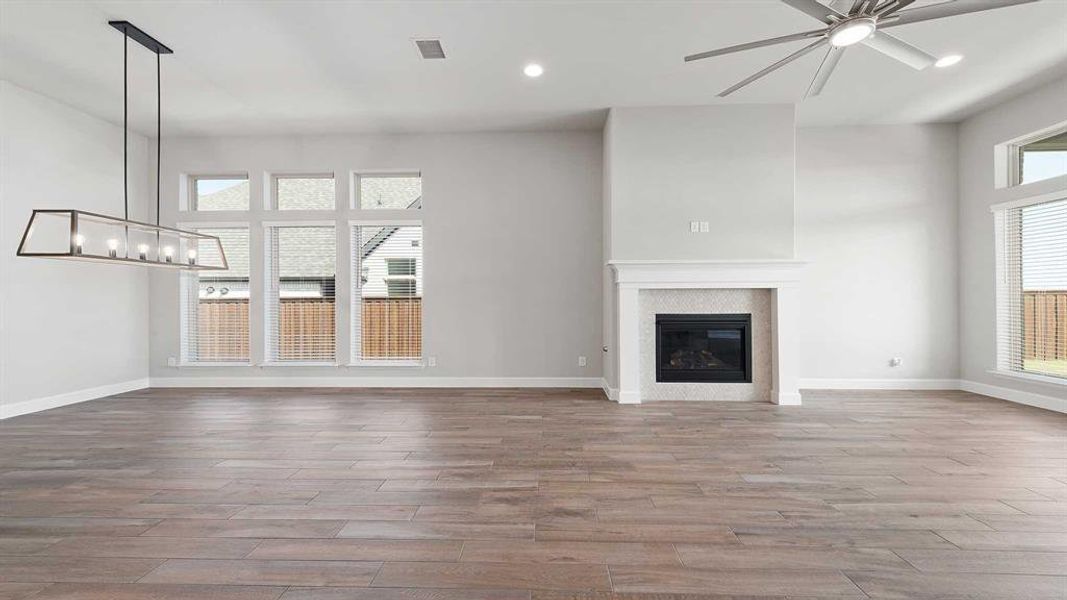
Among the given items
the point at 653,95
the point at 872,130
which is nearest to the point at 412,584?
the point at 653,95

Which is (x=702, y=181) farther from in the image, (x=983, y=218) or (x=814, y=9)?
(x=983, y=218)

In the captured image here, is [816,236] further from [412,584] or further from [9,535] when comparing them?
[9,535]

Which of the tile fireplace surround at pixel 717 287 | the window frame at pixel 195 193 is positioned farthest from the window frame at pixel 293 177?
the tile fireplace surround at pixel 717 287

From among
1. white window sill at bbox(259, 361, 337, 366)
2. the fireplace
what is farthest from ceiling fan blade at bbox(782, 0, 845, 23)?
white window sill at bbox(259, 361, 337, 366)

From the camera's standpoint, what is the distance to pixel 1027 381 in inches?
189

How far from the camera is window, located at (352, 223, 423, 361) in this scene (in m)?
6.05

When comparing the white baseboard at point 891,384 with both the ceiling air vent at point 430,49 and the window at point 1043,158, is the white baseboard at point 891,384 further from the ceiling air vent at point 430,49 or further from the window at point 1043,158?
the ceiling air vent at point 430,49

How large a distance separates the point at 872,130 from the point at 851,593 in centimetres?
578

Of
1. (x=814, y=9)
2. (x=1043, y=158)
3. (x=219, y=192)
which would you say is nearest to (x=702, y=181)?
(x=814, y=9)

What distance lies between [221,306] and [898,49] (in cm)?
718

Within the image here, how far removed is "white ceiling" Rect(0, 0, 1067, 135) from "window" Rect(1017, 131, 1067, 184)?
65cm

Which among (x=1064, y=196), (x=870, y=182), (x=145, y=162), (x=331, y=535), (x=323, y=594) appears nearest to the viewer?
(x=323, y=594)

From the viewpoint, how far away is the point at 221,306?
6.12m

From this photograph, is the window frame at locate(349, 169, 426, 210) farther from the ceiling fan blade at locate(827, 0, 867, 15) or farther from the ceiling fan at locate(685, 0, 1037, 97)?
the ceiling fan blade at locate(827, 0, 867, 15)
